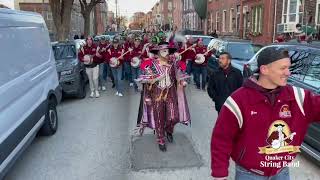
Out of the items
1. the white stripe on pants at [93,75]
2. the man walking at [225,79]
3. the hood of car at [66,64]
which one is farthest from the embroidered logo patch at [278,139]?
the white stripe on pants at [93,75]

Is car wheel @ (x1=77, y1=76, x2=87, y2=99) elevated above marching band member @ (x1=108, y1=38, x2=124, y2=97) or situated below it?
below

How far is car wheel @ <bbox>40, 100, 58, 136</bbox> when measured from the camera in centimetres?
683

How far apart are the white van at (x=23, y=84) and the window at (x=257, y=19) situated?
733 inches

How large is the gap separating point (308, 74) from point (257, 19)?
2019cm

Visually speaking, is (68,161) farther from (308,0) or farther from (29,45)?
(308,0)

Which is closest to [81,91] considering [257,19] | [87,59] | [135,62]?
[87,59]

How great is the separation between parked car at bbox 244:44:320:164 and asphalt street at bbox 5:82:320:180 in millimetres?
358

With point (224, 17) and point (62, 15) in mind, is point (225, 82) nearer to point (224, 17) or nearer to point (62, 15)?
point (62, 15)

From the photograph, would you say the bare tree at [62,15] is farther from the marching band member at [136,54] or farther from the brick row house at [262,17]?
the brick row house at [262,17]

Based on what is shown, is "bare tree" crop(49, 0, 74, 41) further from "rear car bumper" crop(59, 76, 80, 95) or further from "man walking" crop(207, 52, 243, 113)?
"man walking" crop(207, 52, 243, 113)

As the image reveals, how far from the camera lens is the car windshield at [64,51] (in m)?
11.4

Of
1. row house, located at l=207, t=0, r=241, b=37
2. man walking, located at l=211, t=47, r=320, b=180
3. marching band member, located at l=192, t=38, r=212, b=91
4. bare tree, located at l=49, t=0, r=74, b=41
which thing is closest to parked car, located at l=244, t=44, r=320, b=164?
man walking, located at l=211, t=47, r=320, b=180

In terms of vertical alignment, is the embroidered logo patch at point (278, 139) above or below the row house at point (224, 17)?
below

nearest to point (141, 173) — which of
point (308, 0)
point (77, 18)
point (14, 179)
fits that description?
point (14, 179)
